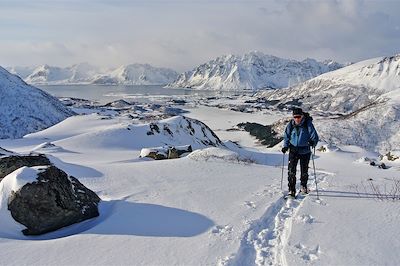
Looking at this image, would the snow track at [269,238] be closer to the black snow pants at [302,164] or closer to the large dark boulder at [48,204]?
the black snow pants at [302,164]

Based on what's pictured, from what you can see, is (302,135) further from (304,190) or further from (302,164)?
(304,190)

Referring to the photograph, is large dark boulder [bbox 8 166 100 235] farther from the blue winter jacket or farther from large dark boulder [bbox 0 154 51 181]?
the blue winter jacket

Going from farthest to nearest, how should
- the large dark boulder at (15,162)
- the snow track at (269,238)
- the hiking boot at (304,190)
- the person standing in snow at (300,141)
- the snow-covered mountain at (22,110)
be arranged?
1. the snow-covered mountain at (22,110)
2. the large dark boulder at (15,162)
3. the hiking boot at (304,190)
4. the person standing in snow at (300,141)
5. the snow track at (269,238)

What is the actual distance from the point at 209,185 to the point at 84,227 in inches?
170

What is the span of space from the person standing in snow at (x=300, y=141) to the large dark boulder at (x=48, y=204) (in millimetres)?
5808

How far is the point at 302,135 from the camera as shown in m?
11.7

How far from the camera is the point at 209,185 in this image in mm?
12312

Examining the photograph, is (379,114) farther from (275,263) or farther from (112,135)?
(275,263)

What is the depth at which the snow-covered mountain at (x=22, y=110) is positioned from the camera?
116750 millimetres

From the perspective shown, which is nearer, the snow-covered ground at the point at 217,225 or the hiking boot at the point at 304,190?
the snow-covered ground at the point at 217,225

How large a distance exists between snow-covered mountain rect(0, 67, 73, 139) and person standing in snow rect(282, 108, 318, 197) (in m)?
114

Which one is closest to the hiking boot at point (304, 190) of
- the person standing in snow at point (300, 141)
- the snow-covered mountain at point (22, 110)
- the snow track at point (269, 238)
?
the person standing in snow at point (300, 141)

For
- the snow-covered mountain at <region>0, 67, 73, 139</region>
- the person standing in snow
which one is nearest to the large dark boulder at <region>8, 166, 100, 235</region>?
the person standing in snow

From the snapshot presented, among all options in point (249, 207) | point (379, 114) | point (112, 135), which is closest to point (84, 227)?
point (249, 207)
